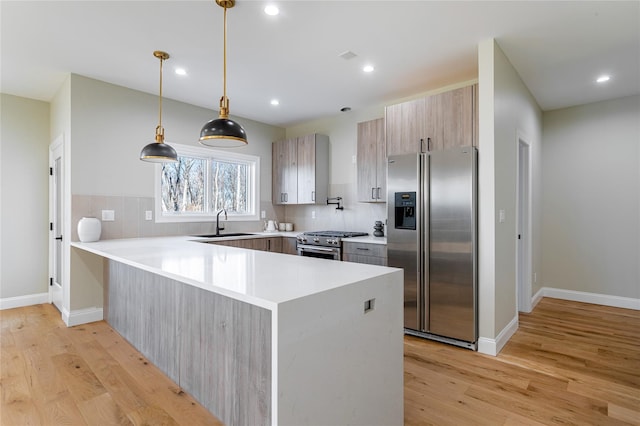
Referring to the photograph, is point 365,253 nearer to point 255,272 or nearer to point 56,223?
point 255,272

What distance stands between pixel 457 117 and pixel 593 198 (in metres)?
2.71

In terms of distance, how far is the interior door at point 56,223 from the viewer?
3789 millimetres

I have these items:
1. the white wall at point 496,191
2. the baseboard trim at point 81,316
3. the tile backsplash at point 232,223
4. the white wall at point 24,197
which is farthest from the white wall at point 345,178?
the white wall at point 24,197

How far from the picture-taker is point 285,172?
5281mm

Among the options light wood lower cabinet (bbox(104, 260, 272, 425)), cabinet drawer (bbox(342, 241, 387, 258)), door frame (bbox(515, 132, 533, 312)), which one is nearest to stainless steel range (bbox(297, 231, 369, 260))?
cabinet drawer (bbox(342, 241, 387, 258))

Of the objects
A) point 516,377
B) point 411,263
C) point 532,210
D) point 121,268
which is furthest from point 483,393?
point 121,268

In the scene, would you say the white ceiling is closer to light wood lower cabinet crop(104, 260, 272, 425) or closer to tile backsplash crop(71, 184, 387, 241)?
tile backsplash crop(71, 184, 387, 241)

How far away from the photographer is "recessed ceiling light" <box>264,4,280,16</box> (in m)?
2.32

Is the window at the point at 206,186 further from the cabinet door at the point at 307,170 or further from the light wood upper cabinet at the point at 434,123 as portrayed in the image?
the light wood upper cabinet at the point at 434,123

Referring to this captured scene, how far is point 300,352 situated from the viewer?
48.6 inches

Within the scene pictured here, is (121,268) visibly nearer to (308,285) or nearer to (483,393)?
(308,285)

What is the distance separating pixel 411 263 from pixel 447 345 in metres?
0.80

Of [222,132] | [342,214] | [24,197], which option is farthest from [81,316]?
[342,214]

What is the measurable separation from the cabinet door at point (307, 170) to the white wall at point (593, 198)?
3.32 meters
